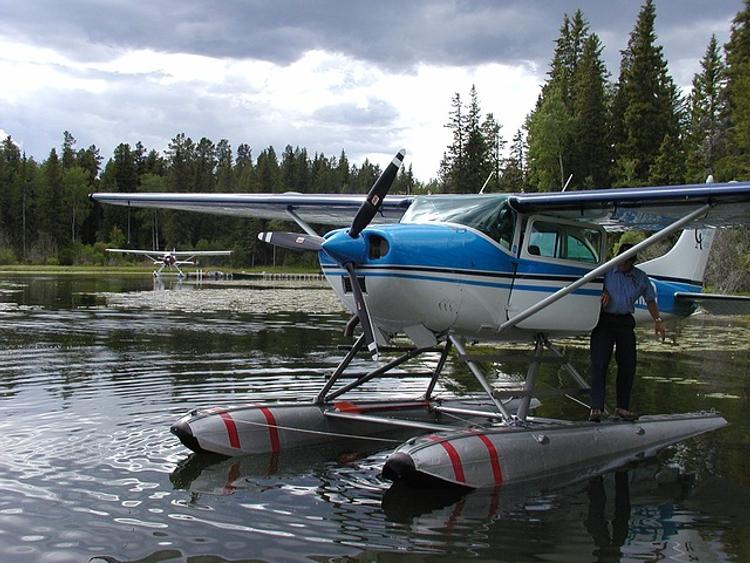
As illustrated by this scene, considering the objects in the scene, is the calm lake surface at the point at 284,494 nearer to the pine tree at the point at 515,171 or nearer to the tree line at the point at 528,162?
the tree line at the point at 528,162

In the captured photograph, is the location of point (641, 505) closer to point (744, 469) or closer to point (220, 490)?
point (744, 469)

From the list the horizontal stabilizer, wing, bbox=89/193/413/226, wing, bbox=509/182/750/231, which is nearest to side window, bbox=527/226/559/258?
wing, bbox=509/182/750/231

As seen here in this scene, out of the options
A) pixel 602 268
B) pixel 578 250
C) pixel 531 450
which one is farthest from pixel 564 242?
pixel 531 450

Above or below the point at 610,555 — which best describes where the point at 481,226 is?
above

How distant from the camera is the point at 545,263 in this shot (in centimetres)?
779

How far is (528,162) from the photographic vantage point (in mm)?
73500

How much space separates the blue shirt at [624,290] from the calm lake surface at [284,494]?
3.83 feet

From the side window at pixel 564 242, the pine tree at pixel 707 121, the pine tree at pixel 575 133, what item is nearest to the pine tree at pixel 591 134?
the pine tree at pixel 575 133

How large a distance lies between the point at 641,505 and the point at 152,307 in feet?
76.4

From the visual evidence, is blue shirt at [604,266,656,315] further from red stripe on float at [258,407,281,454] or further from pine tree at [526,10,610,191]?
pine tree at [526,10,610,191]

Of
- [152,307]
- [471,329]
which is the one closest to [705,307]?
[471,329]

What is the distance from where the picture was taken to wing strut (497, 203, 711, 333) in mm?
7234

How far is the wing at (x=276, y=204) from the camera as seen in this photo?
935cm

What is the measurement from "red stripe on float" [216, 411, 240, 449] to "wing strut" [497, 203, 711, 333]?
9.07 ft
